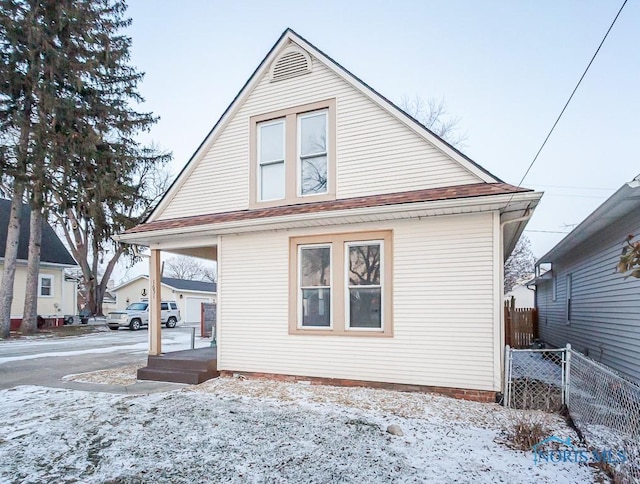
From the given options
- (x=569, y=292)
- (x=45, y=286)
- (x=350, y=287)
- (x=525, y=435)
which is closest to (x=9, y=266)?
(x=45, y=286)

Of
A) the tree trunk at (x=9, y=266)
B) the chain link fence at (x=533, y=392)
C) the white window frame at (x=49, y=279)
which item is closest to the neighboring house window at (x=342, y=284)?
the chain link fence at (x=533, y=392)

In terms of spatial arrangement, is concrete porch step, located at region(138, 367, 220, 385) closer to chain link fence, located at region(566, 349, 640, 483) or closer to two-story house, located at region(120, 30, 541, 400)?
two-story house, located at region(120, 30, 541, 400)

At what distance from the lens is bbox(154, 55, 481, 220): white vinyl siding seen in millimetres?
6910

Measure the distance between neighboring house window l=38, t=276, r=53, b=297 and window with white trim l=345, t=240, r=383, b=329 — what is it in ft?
70.5

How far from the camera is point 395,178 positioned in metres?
7.05

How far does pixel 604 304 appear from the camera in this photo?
26.2ft

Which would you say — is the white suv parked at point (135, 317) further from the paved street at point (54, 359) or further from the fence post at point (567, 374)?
the fence post at point (567, 374)

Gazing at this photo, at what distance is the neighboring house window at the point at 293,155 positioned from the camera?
25.3 feet

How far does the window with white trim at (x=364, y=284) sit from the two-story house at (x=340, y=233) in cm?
2

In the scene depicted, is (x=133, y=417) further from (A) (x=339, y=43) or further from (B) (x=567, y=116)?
(A) (x=339, y=43)

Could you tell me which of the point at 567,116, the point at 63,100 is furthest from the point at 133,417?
the point at 63,100

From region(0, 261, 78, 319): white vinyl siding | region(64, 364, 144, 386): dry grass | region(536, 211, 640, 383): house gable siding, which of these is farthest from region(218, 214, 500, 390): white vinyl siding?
region(0, 261, 78, 319): white vinyl siding

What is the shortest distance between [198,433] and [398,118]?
591 cm

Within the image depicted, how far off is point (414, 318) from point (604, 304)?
4.50m
